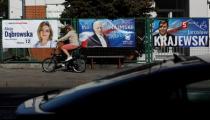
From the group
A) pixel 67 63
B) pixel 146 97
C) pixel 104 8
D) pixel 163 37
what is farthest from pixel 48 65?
pixel 146 97

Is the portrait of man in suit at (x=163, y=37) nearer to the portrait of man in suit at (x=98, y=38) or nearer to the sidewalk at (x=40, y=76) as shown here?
the sidewalk at (x=40, y=76)

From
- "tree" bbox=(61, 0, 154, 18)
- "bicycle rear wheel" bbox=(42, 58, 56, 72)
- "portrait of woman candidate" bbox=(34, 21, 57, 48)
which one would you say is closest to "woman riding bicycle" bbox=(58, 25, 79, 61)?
"bicycle rear wheel" bbox=(42, 58, 56, 72)

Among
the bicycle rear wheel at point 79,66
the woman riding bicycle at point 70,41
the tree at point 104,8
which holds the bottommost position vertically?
the bicycle rear wheel at point 79,66

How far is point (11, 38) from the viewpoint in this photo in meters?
22.9

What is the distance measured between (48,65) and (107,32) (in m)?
2.77

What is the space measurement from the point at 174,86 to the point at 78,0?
2102 centimetres

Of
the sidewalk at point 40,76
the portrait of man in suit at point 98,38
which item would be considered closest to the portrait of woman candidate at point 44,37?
the sidewalk at point 40,76

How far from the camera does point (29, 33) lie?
2292cm

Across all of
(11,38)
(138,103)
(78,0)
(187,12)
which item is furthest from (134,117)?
(187,12)

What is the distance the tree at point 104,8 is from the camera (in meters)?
24.5

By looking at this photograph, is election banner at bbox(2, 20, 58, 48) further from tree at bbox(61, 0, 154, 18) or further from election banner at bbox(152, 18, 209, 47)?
election banner at bbox(152, 18, 209, 47)

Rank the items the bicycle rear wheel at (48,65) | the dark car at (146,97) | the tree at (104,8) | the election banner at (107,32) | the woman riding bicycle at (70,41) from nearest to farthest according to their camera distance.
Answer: the dark car at (146,97) → the bicycle rear wheel at (48,65) → the woman riding bicycle at (70,41) → the election banner at (107,32) → the tree at (104,8)

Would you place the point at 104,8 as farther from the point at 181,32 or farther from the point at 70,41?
the point at 181,32

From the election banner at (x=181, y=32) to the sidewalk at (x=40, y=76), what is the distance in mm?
1507
